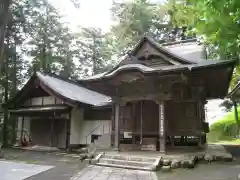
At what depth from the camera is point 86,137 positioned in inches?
691

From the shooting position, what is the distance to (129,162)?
10109 mm

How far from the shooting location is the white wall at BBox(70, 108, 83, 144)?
17.3 meters

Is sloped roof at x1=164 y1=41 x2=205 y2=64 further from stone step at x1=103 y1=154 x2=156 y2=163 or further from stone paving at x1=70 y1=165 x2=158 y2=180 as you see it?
stone paving at x1=70 y1=165 x2=158 y2=180

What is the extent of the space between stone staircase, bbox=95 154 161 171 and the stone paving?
415 millimetres

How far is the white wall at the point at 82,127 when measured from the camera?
56.3 feet

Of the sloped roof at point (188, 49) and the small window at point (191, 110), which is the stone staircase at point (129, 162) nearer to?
the small window at point (191, 110)

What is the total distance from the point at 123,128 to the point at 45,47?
17.4m

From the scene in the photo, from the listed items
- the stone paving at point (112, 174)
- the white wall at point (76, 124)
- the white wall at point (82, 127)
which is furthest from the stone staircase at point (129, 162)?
the white wall at point (76, 124)

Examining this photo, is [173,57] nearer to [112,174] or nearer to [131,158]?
[131,158]

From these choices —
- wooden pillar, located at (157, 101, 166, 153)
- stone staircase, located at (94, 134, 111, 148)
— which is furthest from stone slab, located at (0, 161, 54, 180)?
wooden pillar, located at (157, 101, 166, 153)

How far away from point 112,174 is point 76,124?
948cm

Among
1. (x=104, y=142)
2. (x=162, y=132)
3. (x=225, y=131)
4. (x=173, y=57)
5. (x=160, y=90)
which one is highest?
(x=173, y=57)

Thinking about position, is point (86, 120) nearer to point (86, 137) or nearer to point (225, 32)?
point (86, 137)

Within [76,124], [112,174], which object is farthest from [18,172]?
[76,124]
